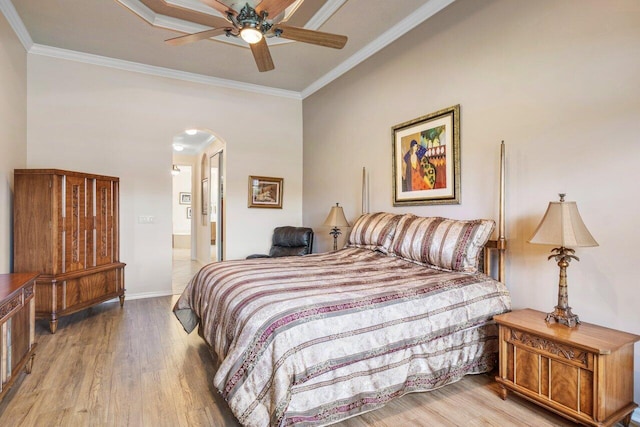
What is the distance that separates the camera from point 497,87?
8.57ft

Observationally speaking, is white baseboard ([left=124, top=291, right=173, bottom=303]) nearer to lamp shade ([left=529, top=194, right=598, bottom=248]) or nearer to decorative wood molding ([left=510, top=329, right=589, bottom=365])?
decorative wood molding ([left=510, top=329, right=589, bottom=365])

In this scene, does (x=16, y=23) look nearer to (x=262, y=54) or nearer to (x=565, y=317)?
(x=262, y=54)

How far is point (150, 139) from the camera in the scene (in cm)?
448

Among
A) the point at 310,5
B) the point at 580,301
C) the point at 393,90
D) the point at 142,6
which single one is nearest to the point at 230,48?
the point at 142,6

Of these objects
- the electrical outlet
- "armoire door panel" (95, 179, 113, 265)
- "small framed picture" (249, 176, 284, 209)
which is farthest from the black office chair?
"armoire door panel" (95, 179, 113, 265)

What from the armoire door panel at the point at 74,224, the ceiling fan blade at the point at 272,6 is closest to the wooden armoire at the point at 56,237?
the armoire door panel at the point at 74,224

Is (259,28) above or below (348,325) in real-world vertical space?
above

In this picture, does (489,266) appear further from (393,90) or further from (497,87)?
(393,90)

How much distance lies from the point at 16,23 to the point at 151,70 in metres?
1.34

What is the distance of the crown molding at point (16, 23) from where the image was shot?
3051mm

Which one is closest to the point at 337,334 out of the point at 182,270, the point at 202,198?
the point at 182,270

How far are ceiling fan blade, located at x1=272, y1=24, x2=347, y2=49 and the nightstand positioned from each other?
7.41 feet

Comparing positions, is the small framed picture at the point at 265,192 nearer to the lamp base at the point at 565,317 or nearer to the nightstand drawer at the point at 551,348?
the nightstand drawer at the point at 551,348

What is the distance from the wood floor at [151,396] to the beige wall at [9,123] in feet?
3.79
